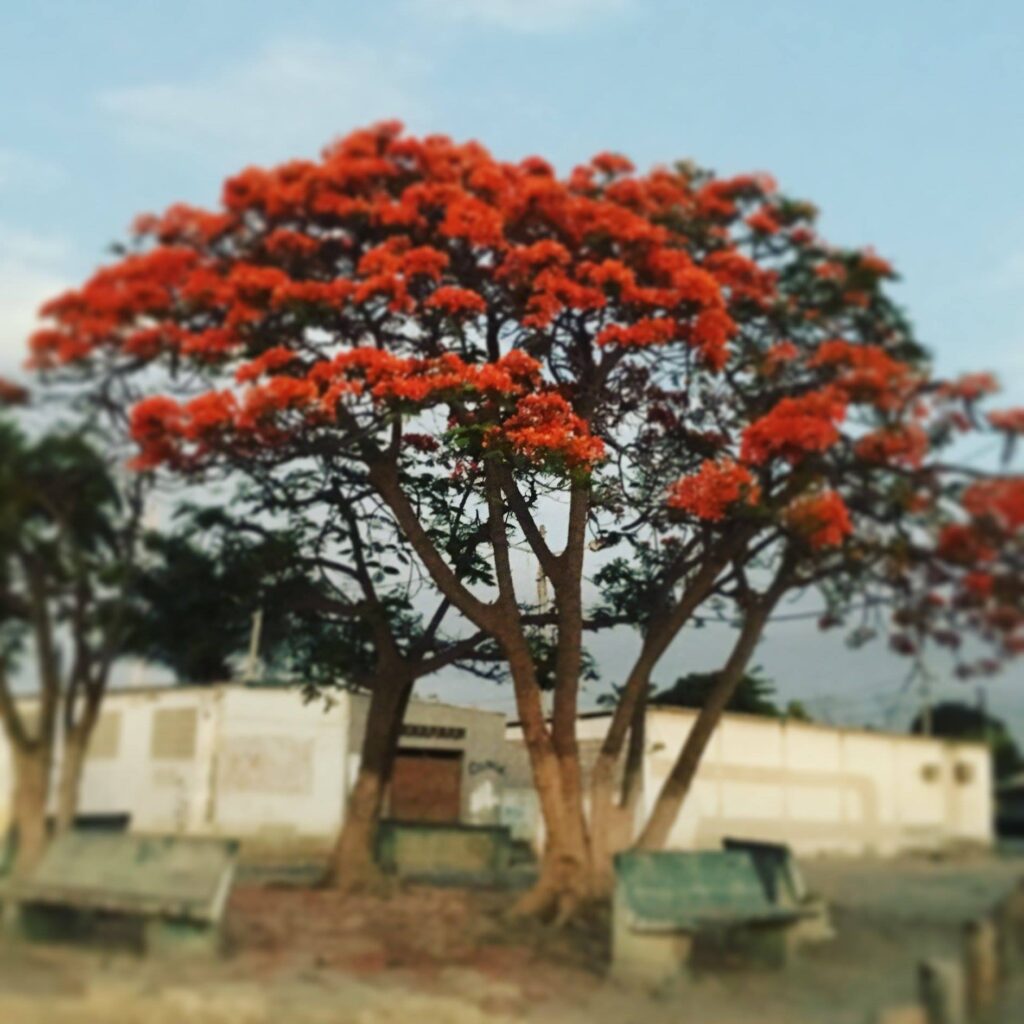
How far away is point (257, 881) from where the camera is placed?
617 cm

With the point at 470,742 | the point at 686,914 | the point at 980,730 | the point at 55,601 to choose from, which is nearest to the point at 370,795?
the point at 470,742

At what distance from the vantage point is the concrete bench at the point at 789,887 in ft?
19.1

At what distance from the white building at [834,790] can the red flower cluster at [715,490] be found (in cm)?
129

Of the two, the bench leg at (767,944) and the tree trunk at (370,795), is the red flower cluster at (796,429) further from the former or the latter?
the tree trunk at (370,795)

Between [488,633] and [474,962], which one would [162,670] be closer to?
[474,962]

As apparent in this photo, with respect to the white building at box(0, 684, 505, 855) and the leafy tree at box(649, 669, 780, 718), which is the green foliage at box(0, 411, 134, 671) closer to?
the white building at box(0, 684, 505, 855)

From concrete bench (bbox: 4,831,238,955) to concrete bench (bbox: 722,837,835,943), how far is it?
2698 millimetres

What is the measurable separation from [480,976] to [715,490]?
3167 millimetres

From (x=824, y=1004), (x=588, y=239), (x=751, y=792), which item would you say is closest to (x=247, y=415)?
(x=588, y=239)

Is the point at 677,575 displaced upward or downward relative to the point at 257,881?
upward

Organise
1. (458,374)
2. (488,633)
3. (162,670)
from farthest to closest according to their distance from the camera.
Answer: (488,633), (458,374), (162,670)

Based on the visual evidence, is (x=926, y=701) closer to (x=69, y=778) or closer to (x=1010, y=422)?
(x=1010, y=422)

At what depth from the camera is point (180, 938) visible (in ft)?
17.6

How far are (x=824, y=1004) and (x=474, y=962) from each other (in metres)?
1.93
